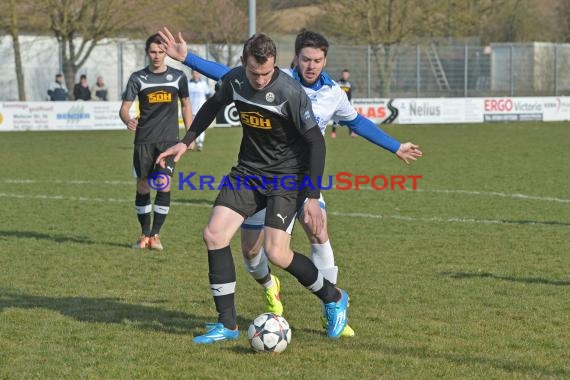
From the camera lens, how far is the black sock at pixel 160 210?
9914 millimetres

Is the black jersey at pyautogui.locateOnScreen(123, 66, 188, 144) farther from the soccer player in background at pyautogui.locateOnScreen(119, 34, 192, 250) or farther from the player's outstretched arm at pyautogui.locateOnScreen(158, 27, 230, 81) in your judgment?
the player's outstretched arm at pyautogui.locateOnScreen(158, 27, 230, 81)

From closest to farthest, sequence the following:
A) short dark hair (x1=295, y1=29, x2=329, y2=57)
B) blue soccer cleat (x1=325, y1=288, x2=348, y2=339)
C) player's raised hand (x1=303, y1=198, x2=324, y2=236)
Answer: player's raised hand (x1=303, y1=198, x2=324, y2=236) < blue soccer cleat (x1=325, y1=288, x2=348, y2=339) < short dark hair (x1=295, y1=29, x2=329, y2=57)

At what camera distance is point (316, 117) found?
6.49m

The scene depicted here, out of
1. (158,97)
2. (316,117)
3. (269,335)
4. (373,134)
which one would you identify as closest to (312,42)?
(316,117)

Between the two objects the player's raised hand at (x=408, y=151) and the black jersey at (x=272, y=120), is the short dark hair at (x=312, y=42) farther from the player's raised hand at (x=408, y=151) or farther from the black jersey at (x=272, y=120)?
the player's raised hand at (x=408, y=151)

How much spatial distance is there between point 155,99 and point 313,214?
448cm

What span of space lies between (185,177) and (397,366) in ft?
39.2

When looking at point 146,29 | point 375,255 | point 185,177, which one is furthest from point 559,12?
point 375,255

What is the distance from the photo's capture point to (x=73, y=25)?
37812mm

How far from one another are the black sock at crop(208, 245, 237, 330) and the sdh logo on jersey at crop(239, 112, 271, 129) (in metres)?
0.81

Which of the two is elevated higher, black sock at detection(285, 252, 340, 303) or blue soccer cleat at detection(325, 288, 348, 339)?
black sock at detection(285, 252, 340, 303)

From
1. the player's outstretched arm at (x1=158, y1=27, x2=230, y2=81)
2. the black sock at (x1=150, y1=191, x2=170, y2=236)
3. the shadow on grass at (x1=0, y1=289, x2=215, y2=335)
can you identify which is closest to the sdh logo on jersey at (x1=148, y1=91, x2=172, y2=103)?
the black sock at (x1=150, y1=191, x2=170, y2=236)

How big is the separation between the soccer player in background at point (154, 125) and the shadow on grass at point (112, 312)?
2701 millimetres

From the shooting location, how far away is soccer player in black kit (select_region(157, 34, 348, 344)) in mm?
5824
